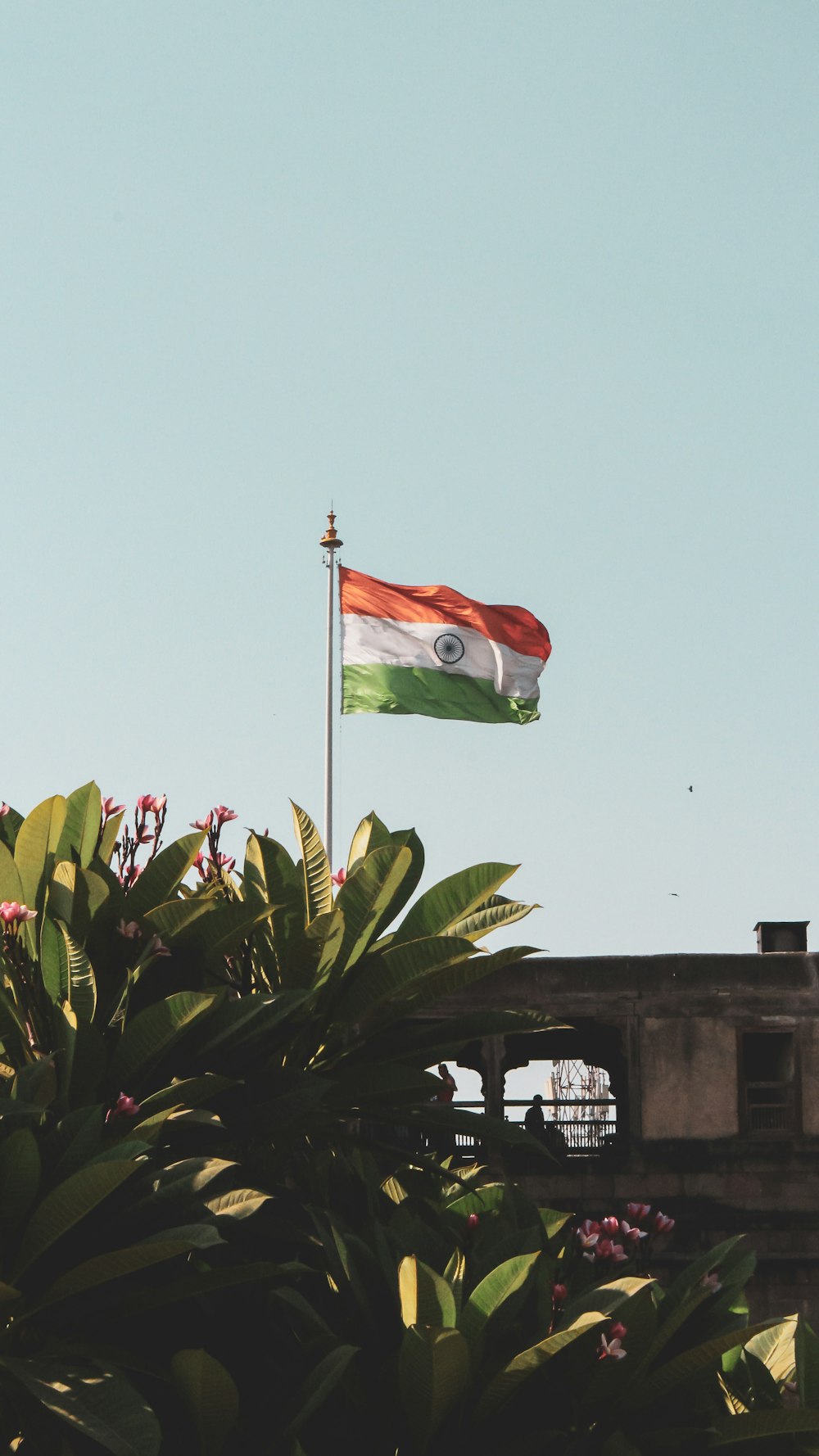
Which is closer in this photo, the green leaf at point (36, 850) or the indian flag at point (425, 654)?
the green leaf at point (36, 850)

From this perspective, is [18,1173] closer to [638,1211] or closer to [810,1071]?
[638,1211]

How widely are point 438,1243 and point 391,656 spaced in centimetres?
1247

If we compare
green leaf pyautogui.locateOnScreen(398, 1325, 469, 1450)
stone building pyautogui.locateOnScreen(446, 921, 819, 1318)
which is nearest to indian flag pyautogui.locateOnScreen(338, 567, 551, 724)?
stone building pyautogui.locateOnScreen(446, 921, 819, 1318)

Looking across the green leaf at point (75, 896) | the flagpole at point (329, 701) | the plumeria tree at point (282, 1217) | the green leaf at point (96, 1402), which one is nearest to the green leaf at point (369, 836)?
the plumeria tree at point (282, 1217)

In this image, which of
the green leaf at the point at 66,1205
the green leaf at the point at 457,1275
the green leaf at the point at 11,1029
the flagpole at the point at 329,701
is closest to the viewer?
the green leaf at the point at 66,1205

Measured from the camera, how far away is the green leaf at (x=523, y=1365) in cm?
658

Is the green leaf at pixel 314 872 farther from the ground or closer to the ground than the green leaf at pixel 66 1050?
farther from the ground

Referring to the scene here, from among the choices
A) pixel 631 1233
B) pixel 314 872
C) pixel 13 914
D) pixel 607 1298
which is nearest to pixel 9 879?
pixel 13 914

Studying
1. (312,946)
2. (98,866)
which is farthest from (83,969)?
(312,946)

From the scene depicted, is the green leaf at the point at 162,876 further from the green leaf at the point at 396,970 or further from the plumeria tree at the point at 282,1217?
the green leaf at the point at 396,970

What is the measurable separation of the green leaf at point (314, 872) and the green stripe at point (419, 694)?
10881 millimetres

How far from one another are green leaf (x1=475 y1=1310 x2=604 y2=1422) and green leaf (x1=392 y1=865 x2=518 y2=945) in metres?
2.12

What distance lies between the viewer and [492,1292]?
686 centimetres

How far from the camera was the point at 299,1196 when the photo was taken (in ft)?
26.3
